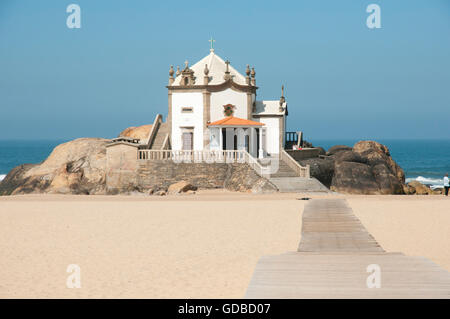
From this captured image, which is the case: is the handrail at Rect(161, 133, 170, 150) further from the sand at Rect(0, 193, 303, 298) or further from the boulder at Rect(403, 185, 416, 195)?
the boulder at Rect(403, 185, 416, 195)

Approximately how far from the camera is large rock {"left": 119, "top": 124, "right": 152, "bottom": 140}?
46.8 meters

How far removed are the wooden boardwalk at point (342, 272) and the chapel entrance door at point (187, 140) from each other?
955 inches

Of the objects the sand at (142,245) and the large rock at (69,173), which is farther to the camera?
the large rock at (69,173)

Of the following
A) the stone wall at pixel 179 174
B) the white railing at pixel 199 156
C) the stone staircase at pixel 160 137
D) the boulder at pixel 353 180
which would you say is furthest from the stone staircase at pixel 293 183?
the stone staircase at pixel 160 137

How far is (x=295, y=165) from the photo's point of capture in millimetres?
35875

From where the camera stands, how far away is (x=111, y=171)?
37.3 m

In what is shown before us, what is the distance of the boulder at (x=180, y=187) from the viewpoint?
111 feet

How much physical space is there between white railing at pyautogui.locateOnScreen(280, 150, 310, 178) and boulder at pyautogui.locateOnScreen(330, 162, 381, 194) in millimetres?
5693

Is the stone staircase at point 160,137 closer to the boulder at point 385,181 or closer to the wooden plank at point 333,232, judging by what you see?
the boulder at point 385,181

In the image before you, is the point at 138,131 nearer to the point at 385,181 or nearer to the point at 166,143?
the point at 166,143
